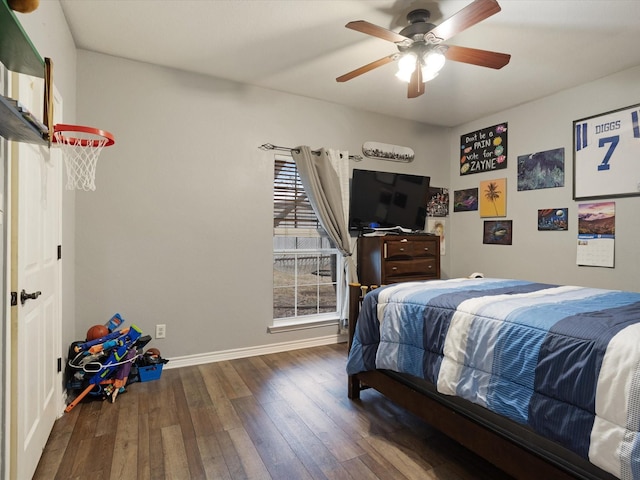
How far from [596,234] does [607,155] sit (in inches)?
29.3

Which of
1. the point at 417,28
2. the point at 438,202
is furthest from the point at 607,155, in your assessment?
the point at 417,28

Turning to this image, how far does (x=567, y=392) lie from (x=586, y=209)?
9.30 feet

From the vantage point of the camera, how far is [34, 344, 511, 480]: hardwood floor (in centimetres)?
164

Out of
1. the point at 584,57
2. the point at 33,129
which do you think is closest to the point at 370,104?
the point at 584,57

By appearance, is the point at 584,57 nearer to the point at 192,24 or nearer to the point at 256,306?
the point at 192,24

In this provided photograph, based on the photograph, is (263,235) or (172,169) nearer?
(172,169)

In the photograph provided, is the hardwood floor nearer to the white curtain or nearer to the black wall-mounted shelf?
the white curtain

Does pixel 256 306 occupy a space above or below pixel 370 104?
below

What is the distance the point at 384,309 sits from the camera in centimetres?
208

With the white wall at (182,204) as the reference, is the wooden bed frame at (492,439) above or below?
below

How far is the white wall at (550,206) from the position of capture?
2.99m

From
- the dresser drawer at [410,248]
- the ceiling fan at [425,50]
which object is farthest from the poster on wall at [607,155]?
the ceiling fan at [425,50]

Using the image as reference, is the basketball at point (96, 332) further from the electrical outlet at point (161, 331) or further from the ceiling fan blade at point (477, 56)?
the ceiling fan blade at point (477, 56)

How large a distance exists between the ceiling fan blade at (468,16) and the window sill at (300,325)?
281 centimetres
